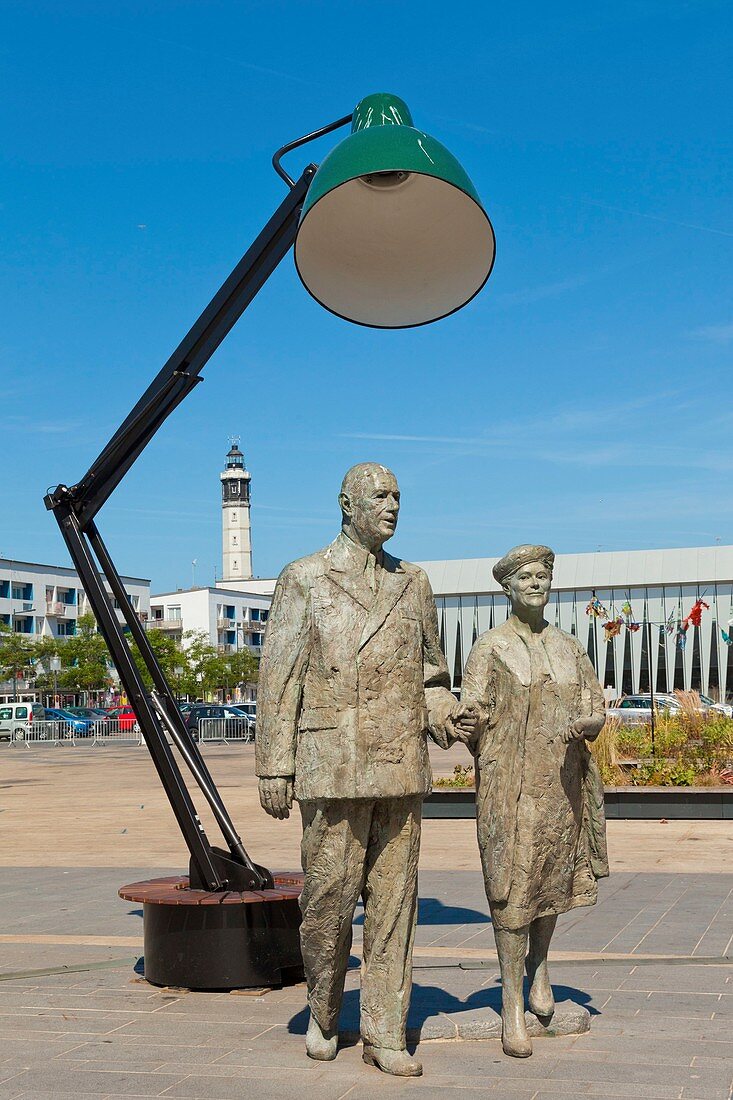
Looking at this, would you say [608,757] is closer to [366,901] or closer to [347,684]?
[366,901]

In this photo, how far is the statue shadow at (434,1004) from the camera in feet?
18.0

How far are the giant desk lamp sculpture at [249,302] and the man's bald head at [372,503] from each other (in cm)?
68

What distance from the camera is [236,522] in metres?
142

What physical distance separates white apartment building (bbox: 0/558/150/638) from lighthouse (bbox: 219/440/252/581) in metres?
59.0

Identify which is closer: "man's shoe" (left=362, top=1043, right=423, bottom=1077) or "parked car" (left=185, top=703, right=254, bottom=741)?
"man's shoe" (left=362, top=1043, right=423, bottom=1077)

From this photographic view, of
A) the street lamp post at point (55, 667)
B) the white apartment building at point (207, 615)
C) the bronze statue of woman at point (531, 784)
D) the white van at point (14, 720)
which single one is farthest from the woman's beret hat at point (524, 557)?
the white apartment building at point (207, 615)

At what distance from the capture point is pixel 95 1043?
528 cm

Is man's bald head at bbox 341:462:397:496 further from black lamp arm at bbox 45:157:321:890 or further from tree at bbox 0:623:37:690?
tree at bbox 0:623:37:690

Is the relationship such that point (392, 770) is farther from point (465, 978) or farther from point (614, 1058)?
point (465, 978)

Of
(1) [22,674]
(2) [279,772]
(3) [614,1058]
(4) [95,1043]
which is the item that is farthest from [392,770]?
(1) [22,674]

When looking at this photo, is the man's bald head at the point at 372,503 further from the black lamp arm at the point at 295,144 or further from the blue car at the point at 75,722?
the blue car at the point at 75,722

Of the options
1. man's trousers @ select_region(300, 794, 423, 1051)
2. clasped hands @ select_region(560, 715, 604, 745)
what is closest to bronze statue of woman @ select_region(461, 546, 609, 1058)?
clasped hands @ select_region(560, 715, 604, 745)

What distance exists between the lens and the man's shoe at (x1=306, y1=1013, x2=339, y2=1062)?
16.3 feet

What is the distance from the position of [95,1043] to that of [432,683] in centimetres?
211
